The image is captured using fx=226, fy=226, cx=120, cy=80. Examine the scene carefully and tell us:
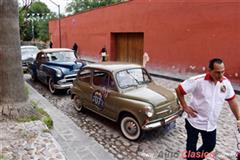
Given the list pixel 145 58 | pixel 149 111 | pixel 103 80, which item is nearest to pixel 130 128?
pixel 149 111

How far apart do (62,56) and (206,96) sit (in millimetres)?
7682

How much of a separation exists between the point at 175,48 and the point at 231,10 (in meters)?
3.25

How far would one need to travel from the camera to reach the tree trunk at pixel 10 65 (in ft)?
15.4

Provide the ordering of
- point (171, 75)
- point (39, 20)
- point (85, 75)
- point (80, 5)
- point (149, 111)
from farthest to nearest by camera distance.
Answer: point (39, 20), point (80, 5), point (171, 75), point (85, 75), point (149, 111)

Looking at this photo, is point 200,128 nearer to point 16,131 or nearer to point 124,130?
point 124,130

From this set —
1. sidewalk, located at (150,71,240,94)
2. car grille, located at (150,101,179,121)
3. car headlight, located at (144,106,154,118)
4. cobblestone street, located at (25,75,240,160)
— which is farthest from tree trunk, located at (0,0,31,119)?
sidewalk, located at (150,71,240,94)

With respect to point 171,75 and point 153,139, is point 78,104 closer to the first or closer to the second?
point 153,139

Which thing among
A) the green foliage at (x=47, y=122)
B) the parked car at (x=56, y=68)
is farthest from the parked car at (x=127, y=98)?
the parked car at (x=56, y=68)

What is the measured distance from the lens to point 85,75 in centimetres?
629

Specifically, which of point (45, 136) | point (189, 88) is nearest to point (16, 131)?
point (45, 136)

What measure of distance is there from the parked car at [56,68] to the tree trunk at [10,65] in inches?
131

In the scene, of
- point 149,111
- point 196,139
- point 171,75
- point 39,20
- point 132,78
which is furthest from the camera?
point 39,20

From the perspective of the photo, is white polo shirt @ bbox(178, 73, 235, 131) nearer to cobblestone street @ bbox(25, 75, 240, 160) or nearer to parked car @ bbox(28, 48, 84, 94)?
cobblestone street @ bbox(25, 75, 240, 160)

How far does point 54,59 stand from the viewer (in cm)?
948
